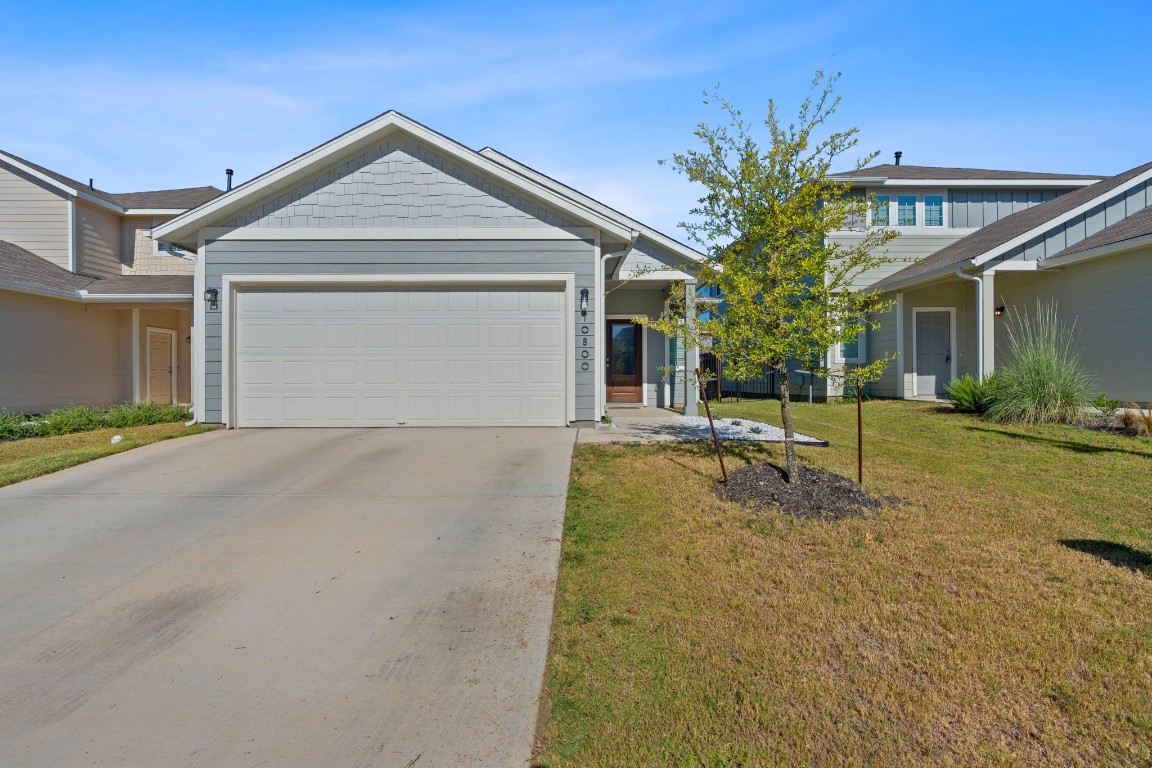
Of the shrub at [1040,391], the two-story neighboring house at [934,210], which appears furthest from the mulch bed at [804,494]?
the two-story neighboring house at [934,210]

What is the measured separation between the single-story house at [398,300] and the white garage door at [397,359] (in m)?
0.02

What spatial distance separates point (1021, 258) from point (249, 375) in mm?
15217

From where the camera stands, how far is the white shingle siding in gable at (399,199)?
32.2 feet

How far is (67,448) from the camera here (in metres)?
9.22

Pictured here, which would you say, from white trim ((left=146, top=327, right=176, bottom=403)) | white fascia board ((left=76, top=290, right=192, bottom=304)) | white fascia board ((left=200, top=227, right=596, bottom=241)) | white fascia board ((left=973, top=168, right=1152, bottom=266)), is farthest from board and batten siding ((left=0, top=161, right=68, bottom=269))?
white fascia board ((left=973, top=168, right=1152, bottom=266))

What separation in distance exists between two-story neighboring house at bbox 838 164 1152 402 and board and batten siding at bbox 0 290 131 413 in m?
15.9

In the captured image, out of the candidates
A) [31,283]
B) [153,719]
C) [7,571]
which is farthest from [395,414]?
[31,283]

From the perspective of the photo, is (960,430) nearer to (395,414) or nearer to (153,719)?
(395,414)

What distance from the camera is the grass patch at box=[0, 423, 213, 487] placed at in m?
7.26

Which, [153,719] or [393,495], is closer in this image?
[153,719]

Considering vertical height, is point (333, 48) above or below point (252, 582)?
above

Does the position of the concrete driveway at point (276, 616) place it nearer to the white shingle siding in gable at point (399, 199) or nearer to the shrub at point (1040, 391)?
the white shingle siding in gable at point (399, 199)

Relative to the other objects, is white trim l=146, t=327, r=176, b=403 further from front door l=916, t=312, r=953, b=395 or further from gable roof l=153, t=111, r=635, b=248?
front door l=916, t=312, r=953, b=395

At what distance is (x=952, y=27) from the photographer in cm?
1054
